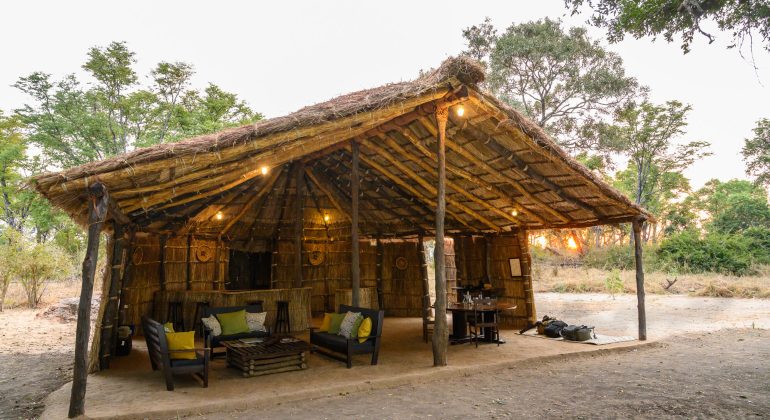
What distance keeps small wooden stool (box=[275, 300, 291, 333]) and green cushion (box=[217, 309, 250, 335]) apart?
2297 millimetres

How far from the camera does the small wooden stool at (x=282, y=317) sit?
9.12m

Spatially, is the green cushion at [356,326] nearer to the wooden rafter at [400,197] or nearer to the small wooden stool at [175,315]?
the wooden rafter at [400,197]

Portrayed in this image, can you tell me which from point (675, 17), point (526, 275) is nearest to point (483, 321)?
point (526, 275)

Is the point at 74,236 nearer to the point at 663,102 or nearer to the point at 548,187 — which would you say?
the point at 548,187

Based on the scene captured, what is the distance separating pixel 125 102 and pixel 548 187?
55.0 ft

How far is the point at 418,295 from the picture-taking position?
465 inches

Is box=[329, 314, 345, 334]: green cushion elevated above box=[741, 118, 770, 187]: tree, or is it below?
below

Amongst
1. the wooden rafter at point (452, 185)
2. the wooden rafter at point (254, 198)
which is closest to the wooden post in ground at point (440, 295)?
the wooden rafter at point (452, 185)

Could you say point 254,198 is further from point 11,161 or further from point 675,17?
point 11,161

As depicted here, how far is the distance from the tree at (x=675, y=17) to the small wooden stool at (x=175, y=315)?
887 centimetres

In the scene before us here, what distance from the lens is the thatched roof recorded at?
4828mm

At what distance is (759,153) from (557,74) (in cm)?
1380

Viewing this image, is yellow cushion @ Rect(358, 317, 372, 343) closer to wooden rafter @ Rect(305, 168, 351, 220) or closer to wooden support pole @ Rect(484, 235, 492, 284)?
wooden rafter @ Rect(305, 168, 351, 220)

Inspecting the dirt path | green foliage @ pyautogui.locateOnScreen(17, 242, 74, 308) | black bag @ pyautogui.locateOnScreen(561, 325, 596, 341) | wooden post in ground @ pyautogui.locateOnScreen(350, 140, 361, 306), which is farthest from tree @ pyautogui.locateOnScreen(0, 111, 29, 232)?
black bag @ pyautogui.locateOnScreen(561, 325, 596, 341)
